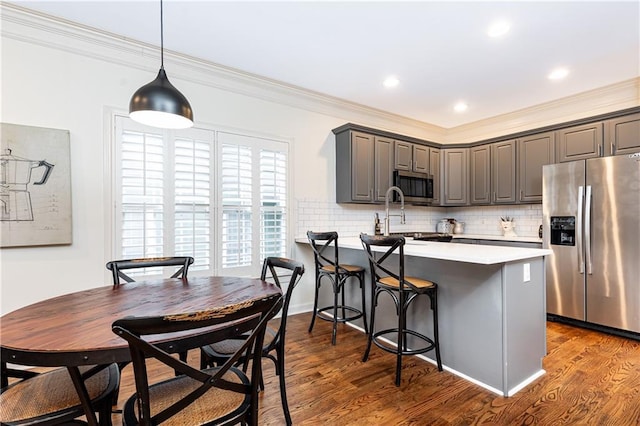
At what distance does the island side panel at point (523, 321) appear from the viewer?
2.10 metres

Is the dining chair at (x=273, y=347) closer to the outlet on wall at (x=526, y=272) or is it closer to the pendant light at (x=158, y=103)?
the pendant light at (x=158, y=103)

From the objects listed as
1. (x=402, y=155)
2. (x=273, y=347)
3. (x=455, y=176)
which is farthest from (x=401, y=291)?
(x=455, y=176)

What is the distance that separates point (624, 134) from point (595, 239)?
1261 millimetres

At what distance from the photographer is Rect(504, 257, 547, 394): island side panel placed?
2096mm

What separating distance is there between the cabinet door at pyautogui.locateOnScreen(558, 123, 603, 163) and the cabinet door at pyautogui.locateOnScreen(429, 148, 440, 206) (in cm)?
154

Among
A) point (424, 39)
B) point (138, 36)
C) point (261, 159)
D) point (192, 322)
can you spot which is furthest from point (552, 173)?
point (138, 36)

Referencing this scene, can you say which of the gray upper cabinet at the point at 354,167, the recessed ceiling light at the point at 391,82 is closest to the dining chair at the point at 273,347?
the gray upper cabinet at the point at 354,167

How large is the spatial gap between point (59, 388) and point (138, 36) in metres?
2.82

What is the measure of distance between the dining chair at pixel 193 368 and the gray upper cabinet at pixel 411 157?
3610mm

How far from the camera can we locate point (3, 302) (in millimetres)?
2406

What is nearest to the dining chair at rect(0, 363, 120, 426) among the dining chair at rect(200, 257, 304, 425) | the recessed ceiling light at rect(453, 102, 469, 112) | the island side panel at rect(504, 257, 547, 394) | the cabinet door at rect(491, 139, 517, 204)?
the dining chair at rect(200, 257, 304, 425)

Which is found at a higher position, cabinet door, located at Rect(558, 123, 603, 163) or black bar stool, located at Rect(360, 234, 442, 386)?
cabinet door, located at Rect(558, 123, 603, 163)

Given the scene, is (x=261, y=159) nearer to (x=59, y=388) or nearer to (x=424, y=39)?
(x=424, y=39)

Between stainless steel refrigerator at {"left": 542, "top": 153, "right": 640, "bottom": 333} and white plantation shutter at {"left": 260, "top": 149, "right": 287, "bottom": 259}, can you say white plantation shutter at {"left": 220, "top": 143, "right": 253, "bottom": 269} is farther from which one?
stainless steel refrigerator at {"left": 542, "top": 153, "right": 640, "bottom": 333}
